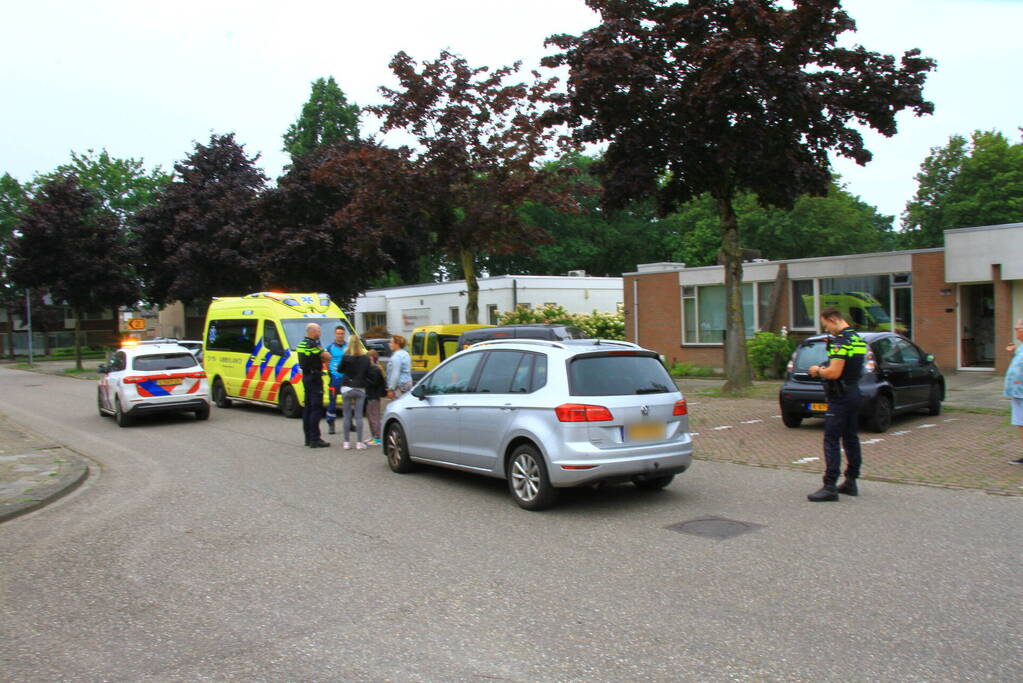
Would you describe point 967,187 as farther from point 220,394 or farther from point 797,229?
point 220,394

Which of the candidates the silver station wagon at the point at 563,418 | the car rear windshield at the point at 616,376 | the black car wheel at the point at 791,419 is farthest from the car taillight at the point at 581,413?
the black car wheel at the point at 791,419

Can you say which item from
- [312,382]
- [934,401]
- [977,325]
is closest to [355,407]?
[312,382]

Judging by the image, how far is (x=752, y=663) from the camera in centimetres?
417

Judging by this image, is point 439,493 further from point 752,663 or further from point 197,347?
point 197,347

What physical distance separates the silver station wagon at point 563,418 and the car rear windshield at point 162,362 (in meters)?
9.32

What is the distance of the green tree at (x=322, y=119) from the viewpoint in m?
59.3

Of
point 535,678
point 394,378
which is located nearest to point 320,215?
point 394,378

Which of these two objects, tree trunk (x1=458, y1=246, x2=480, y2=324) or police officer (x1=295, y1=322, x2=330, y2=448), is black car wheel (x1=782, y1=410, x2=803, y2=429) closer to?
police officer (x1=295, y1=322, x2=330, y2=448)

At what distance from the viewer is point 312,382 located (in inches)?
482

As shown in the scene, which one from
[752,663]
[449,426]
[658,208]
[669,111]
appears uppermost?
[669,111]

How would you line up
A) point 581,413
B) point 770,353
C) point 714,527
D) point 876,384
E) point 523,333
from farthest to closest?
point 770,353, point 523,333, point 876,384, point 581,413, point 714,527

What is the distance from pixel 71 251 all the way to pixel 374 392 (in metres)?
31.6

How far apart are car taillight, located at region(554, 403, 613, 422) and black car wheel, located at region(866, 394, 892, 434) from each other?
21.6 feet

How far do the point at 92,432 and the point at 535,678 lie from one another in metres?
14.0
